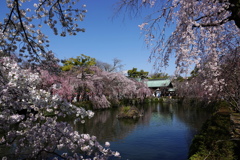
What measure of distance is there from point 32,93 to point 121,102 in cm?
2626

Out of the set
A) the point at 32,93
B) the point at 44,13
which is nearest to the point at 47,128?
the point at 32,93

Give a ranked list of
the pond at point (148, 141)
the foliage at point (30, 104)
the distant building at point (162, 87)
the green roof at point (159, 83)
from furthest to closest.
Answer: the green roof at point (159, 83) < the distant building at point (162, 87) < the pond at point (148, 141) < the foliage at point (30, 104)

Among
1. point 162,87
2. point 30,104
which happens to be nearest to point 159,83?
point 162,87

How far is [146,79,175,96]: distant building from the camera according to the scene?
45438 mm

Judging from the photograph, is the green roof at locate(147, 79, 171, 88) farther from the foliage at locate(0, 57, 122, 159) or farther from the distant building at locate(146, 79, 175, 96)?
the foliage at locate(0, 57, 122, 159)

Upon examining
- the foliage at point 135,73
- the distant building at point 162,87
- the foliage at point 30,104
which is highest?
the foliage at point 135,73

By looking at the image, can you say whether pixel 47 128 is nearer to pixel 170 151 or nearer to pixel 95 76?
pixel 170 151

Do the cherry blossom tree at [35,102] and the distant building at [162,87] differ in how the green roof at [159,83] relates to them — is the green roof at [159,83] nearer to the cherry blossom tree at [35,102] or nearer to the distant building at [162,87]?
the distant building at [162,87]

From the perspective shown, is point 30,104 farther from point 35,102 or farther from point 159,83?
point 159,83

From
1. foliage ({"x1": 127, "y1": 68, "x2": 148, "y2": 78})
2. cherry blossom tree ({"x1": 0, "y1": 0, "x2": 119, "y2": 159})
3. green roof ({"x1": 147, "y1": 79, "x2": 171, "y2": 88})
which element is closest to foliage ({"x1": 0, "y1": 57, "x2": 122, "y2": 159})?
cherry blossom tree ({"x1": 0, "y1": 0, "x2": 119, "y2": 159})

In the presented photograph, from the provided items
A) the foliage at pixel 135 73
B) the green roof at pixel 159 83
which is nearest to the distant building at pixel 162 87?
the green roof at pixel 159 83

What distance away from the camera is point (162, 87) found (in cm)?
4516

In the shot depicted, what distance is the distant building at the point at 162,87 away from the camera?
45438 millimetres

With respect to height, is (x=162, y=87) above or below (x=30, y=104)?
above
